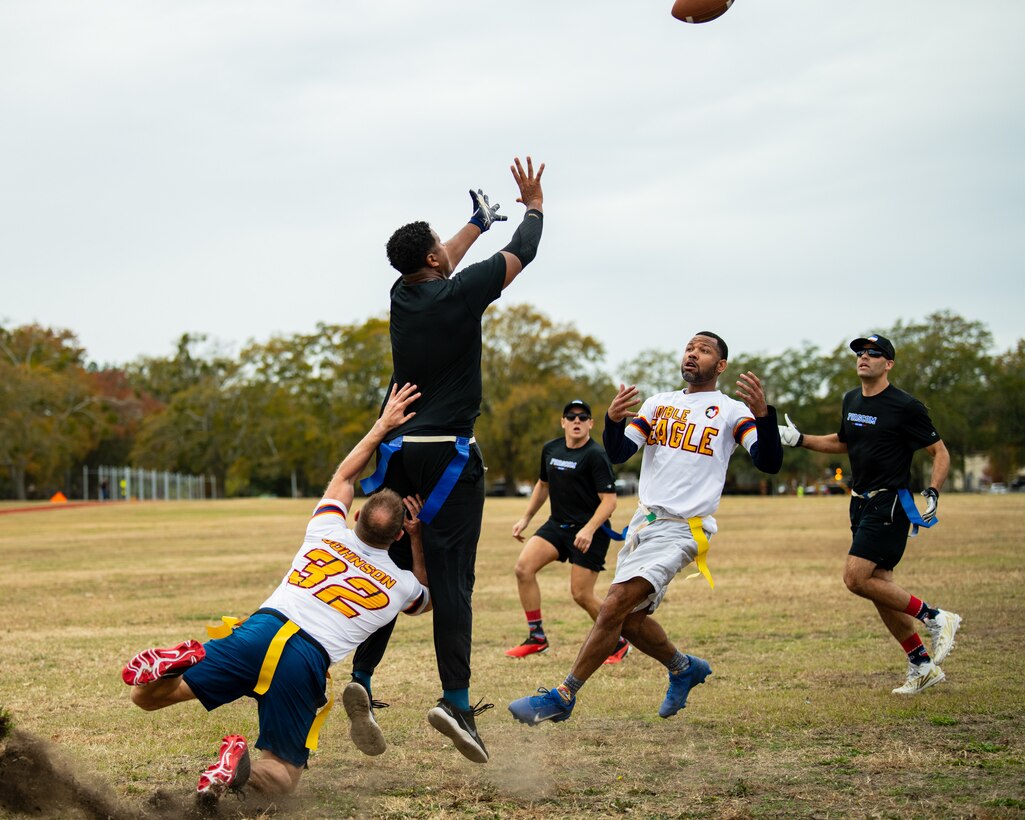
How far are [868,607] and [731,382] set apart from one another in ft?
259

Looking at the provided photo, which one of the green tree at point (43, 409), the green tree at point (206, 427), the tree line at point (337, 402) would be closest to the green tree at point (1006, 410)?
the tree line at point (337, 402)

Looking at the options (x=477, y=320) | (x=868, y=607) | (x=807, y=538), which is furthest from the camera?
(x=807, y=538)

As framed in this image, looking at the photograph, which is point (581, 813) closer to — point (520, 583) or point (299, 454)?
point (520, 583)

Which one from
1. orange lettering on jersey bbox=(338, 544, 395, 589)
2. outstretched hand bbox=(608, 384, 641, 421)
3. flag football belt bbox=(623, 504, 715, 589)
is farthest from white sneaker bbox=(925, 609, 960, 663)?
orange lettering on jersey bbox=(338, 544, 395, 589)

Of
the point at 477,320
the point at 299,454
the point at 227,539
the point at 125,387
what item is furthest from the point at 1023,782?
the point at 125,387

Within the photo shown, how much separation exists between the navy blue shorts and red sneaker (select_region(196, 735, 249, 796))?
9.8 inches

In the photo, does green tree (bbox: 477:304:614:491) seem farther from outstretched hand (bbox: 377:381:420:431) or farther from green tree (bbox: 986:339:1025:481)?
outstretched hand (bbox: 377:381:420:431)

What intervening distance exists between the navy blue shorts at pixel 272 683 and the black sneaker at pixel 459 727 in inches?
26.4

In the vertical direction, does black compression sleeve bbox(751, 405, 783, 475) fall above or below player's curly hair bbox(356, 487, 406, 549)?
above

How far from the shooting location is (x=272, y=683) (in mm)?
4977

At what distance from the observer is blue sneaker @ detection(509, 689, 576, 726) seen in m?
6.17

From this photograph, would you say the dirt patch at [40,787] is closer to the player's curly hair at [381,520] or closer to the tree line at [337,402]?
the player's curly hair at [381,520]

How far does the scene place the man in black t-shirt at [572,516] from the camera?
10.3m

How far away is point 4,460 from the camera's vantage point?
70.6m
